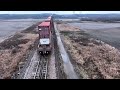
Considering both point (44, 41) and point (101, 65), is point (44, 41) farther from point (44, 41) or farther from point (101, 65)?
point (101, 65)

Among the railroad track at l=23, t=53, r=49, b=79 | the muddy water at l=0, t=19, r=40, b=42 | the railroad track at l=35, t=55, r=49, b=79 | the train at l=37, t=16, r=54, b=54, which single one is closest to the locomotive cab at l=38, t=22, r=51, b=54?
the train at l=37, t=16, r=54, b=54

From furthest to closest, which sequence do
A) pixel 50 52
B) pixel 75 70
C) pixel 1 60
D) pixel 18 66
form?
pixel 50 52, pixel 1 60, pixel 18 66, pixel 75 70

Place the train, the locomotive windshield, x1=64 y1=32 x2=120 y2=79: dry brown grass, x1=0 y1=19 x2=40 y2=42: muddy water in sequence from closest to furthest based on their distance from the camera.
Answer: x1=64 y1=32 x2=120 y2=79: dry brown grass, the train, the locomotive windshield, x1=0 y1=19 x2=40 y2=42: muddy water

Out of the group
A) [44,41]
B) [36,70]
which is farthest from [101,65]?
[44,41]

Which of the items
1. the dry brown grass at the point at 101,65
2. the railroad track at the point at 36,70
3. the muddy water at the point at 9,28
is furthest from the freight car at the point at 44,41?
the muddy water at the point at 9,28

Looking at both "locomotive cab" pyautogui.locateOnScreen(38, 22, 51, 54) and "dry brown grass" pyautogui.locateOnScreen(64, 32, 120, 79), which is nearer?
"dry brown grass" pyautogui.locateOnScreen(64, 32, 120, 79)

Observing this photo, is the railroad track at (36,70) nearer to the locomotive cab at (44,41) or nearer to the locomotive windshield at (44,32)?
the locomotive cab at (44,41)

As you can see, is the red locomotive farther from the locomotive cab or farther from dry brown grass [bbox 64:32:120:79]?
dry brown grass [bbox 64:32:120:79]

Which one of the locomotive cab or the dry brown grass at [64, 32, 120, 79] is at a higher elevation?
the locomotive cab
